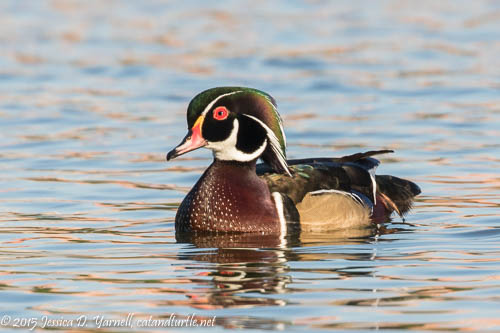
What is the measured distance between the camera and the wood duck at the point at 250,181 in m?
11.1

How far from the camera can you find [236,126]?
442 inches

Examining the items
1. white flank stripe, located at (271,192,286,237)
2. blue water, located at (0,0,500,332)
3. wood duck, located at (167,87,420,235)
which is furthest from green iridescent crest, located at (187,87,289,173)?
blue water, located at (0,0,500,332)

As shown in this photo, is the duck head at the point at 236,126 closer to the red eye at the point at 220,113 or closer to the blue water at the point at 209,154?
the red eye at the point at 220,113

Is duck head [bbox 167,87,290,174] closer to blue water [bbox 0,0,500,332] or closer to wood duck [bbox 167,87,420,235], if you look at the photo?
wood duck [bbox 167,87,420,235]

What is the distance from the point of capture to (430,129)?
56.6ft

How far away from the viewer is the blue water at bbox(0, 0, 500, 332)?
8539 mm

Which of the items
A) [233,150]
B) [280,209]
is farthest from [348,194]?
[233,150]

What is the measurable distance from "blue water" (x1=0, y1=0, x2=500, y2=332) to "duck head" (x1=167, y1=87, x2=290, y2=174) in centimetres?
90

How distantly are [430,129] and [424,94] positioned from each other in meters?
2.73

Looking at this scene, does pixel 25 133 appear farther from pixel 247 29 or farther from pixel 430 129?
pixel 247 29

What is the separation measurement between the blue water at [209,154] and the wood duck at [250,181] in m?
0.40

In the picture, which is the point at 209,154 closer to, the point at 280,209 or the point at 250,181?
the point at 250,181

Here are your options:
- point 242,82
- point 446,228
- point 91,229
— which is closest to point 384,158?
point 446,228

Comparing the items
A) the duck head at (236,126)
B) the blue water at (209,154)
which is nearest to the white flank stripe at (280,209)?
the duck head at (236,126)
